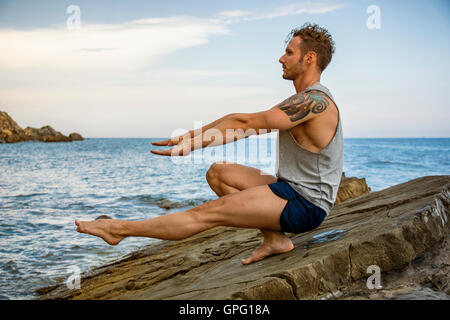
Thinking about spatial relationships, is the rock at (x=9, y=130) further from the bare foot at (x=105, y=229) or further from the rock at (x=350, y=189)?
the bare foot at (x=105, y=229)

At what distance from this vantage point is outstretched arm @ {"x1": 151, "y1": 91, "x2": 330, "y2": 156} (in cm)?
295

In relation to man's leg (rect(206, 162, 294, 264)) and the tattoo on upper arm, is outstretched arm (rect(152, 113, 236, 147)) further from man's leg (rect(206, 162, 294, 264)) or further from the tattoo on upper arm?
man's leg (rect(206, 162, 294, 264))

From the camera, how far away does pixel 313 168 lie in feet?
10.6

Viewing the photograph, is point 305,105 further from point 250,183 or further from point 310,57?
point 250,183

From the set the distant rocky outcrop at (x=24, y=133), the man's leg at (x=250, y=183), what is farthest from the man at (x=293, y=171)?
the distant rocky outcrop at (x=24, y=133)

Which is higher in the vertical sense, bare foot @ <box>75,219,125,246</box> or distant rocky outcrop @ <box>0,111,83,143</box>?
distant rocky outcrop @ <box>0,111,83,143</box>

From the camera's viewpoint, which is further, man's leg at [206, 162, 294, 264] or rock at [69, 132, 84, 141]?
rock at [69, 132, 84, 141]

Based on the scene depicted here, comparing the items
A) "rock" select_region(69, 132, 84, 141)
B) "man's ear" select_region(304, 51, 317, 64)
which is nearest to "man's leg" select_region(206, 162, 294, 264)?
"man's ear" select_region(304, 51, 317, 64)

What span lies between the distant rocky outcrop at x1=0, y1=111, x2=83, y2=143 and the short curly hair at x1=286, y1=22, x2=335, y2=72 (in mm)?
84131

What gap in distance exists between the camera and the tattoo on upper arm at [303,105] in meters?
3.00

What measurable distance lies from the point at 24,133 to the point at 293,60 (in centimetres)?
9268

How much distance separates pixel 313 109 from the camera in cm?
305

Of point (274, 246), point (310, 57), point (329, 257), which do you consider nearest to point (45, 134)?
point (274, 246)

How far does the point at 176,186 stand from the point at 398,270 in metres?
15.7
